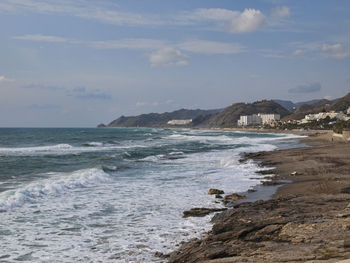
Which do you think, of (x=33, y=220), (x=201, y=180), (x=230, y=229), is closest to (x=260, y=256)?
(x=230, y=229)

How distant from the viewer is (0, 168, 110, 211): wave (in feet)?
44.2

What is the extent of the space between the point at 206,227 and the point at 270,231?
6.99 feet

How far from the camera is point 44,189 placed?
1616 centimetres

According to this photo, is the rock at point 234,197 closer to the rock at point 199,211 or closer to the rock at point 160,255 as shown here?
the rock at point 199,211

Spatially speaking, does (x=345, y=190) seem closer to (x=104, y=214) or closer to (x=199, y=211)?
(x=199, y=211)

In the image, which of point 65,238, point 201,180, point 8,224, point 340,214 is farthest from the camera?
point 201,180

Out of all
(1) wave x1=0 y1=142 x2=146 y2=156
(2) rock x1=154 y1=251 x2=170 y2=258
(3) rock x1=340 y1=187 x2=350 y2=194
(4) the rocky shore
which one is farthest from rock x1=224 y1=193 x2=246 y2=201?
(1) wave x1=0 y1=142 x2=146 y2=156

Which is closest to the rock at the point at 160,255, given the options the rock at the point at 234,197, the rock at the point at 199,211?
the rock at the point at 199,211

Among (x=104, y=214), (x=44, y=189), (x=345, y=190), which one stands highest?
(x=345, y=190)

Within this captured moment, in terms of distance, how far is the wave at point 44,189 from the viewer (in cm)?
1346

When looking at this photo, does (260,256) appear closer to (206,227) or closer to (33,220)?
(206,227)

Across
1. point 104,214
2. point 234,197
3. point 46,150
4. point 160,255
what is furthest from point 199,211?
point 46,150

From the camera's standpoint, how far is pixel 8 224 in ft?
35.1

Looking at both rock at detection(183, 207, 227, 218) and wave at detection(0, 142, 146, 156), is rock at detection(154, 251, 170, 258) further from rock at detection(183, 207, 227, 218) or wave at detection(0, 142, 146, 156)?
wave at detection(0, 142, 146, 156)
